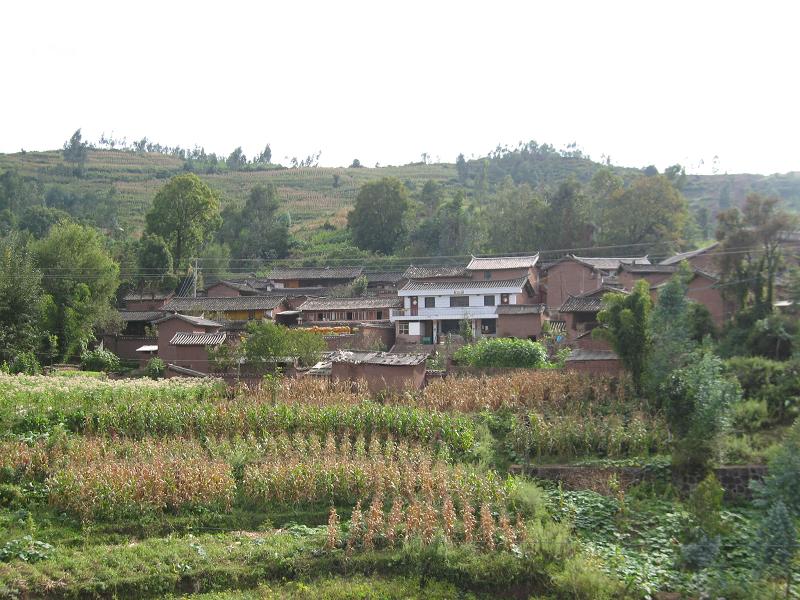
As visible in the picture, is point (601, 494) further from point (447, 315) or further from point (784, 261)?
point (447, 315)

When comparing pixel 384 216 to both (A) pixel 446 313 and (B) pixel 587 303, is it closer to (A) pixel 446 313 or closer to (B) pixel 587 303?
(A) pixel 446 313

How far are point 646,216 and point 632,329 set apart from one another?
32300 millimetres

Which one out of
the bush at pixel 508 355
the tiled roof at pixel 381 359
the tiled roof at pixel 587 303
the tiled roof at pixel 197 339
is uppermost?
the tiled roof at pixel 587 303

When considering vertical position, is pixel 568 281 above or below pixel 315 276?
above

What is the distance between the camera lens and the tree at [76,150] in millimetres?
108925

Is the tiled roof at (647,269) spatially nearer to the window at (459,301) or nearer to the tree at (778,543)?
the window at (459,301)

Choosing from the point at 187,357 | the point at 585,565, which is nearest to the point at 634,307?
the point at 585,565

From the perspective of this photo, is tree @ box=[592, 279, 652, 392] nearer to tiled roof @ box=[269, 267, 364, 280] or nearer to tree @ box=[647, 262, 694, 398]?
tree @ box=[647, 262, 694, 398]

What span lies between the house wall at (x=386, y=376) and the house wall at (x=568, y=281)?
20652mm

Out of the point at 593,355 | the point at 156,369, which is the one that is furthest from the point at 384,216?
the point at 593,355

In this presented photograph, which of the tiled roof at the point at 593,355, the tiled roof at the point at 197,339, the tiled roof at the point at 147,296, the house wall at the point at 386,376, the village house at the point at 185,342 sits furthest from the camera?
the tiled roof at the point at 147,296

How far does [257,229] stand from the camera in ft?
219

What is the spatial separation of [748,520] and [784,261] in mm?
17177

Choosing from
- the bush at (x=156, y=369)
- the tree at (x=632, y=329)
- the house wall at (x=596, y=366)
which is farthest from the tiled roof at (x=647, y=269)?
the bush at (x=156, y=369)
